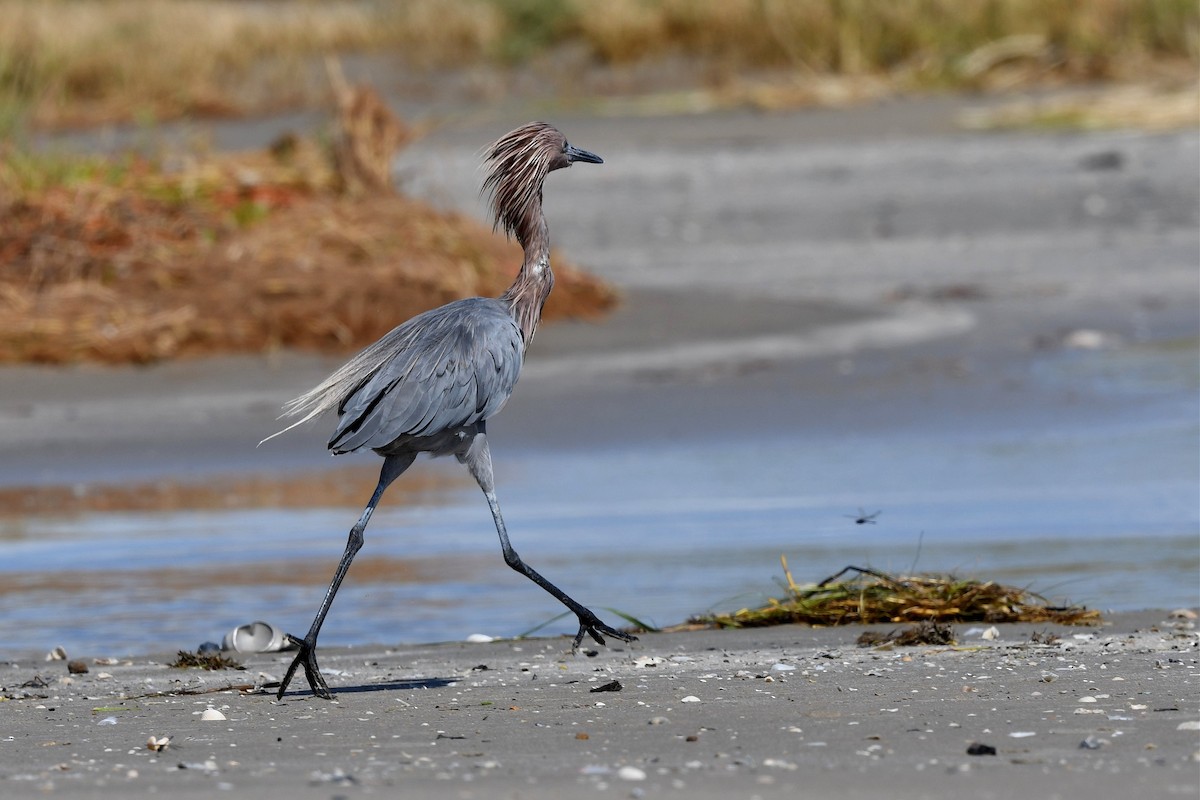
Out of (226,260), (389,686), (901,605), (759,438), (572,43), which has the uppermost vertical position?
(572,43)

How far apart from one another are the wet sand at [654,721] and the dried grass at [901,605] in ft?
0.31

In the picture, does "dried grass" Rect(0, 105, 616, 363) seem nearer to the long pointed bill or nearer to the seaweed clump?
the long pointed bill

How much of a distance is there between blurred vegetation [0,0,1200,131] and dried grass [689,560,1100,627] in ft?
35.9

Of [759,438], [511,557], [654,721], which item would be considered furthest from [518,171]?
[759,438]

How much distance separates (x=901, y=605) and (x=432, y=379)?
73.5 inches

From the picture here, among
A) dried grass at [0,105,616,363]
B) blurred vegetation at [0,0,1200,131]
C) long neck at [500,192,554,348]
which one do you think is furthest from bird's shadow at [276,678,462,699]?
blurred vegetation at [0,0,1200,131]

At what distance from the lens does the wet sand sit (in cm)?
433

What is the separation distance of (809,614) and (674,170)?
1185 cm

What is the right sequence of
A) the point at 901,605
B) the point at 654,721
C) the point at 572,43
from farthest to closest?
1. the point at 572,43
2. the point at 901,605
3. the point at 654,721

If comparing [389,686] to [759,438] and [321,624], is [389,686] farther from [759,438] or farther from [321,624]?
[759,438]

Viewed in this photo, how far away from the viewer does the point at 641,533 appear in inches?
353

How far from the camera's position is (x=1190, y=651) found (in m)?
5.91

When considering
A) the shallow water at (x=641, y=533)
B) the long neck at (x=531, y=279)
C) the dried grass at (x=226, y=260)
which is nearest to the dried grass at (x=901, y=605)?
the shallow water at (x=641, y=533)

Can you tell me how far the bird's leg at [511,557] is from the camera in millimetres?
6375
